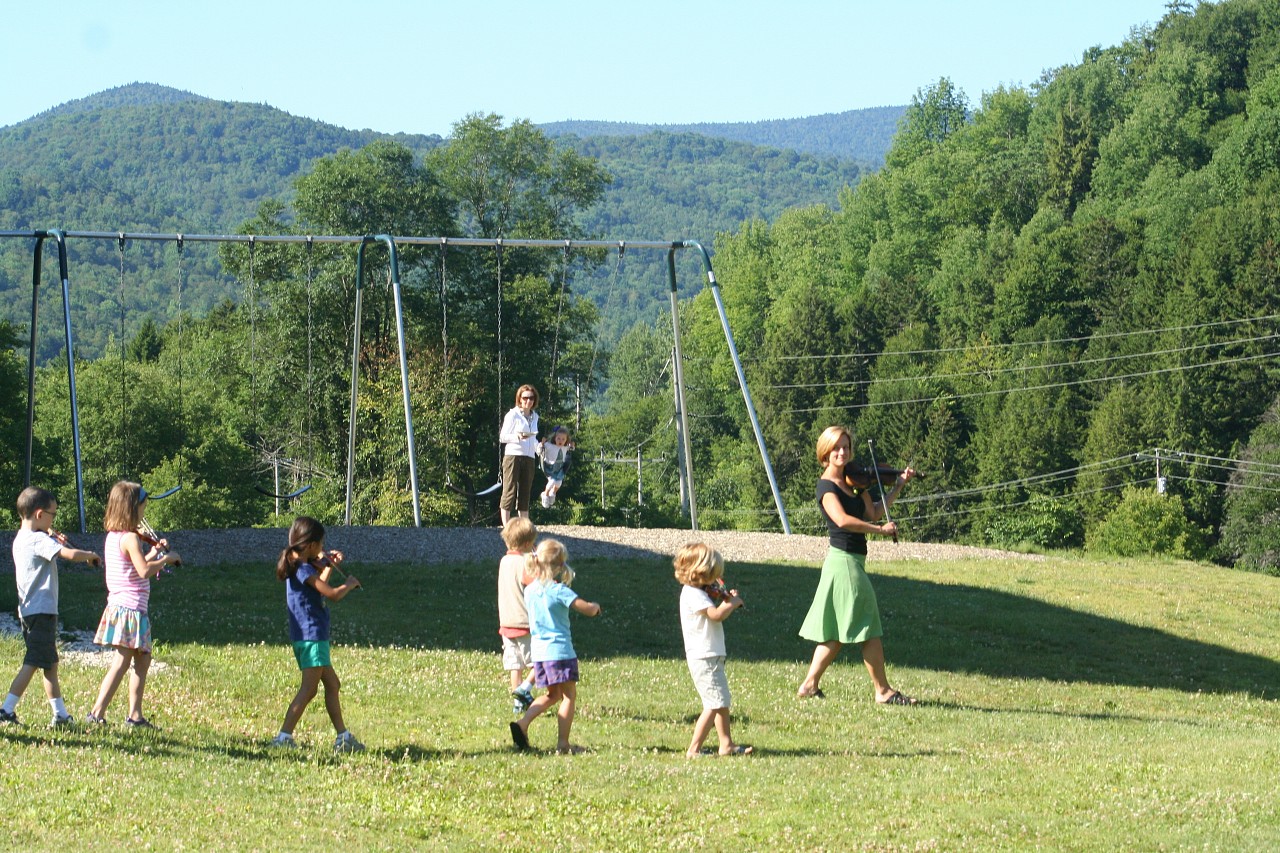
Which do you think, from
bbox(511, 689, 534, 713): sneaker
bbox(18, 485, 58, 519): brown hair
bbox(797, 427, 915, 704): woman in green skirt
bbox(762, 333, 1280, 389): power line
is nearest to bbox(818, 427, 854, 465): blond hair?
bbox(797, 427, 915, 704): woman in green skirt

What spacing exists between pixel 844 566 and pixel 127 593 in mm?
5507

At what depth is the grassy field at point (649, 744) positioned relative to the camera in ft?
27.2

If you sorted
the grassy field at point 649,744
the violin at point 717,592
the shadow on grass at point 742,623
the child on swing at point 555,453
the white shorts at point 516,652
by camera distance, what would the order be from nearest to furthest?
the grassy field at point 649,744 → the violin at point 717,592 → the white shorts at point 516,652 → the shadow on grass at point 742,623 → the child on swing at point 555,453

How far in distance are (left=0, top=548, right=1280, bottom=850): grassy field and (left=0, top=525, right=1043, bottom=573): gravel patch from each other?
10.5 ft

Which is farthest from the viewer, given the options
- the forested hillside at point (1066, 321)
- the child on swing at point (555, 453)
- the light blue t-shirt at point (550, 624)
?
the forested hillside at point (1066, 321)

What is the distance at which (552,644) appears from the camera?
10.2 metres

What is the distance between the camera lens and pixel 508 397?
4547cm

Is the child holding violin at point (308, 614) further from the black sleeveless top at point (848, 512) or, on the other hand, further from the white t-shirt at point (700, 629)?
the black sleeveless top at point (848, 512)

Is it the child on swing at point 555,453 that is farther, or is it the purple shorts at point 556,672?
the child on swing at point 555,453

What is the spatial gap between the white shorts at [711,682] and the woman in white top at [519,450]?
6736mm

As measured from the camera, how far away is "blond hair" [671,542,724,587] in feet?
33.4

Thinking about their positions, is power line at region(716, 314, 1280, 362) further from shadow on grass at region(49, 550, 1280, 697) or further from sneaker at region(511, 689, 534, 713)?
sneaker at region(511, 689, 534, 713)

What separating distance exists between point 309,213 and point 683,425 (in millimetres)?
27577

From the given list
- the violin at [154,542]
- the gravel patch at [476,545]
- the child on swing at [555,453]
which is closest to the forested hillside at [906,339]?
the gravel patch at [476,545]
